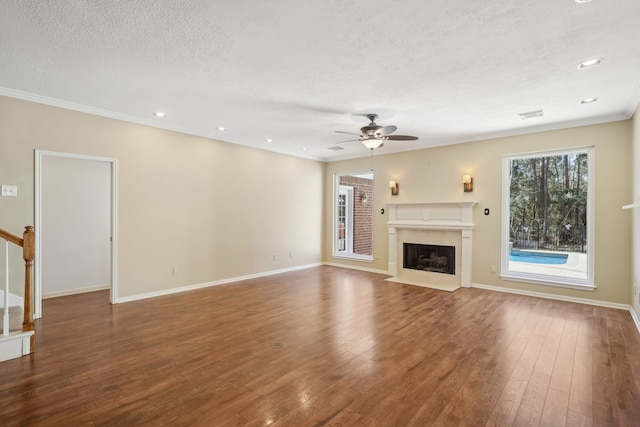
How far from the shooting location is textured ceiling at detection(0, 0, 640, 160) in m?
2.24

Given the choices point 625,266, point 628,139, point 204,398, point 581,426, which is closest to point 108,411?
point 204,398

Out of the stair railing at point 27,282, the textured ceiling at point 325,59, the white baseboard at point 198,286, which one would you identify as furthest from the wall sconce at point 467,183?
the stair railing at point 27,282

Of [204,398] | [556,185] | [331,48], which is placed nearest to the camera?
[204,398]

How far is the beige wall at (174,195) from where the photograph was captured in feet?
12.7

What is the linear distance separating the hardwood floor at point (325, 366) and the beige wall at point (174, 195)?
0.97 m

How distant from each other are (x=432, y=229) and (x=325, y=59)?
443 cm

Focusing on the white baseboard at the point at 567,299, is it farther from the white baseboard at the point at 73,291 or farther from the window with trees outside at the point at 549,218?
the white baseboard at the point at 73,291

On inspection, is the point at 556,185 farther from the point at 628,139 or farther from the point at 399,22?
the point at 399,22

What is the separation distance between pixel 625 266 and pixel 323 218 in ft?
18.8

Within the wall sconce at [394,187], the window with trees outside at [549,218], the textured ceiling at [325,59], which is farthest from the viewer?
the wall sconce at [394,187]

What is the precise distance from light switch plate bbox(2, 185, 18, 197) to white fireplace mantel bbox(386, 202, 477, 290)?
6.10m

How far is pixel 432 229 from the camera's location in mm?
6309

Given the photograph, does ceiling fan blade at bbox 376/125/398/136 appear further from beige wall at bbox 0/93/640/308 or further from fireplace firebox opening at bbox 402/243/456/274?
fireplace firebox opening at bbox 402/243/456/274

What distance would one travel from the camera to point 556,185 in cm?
517
